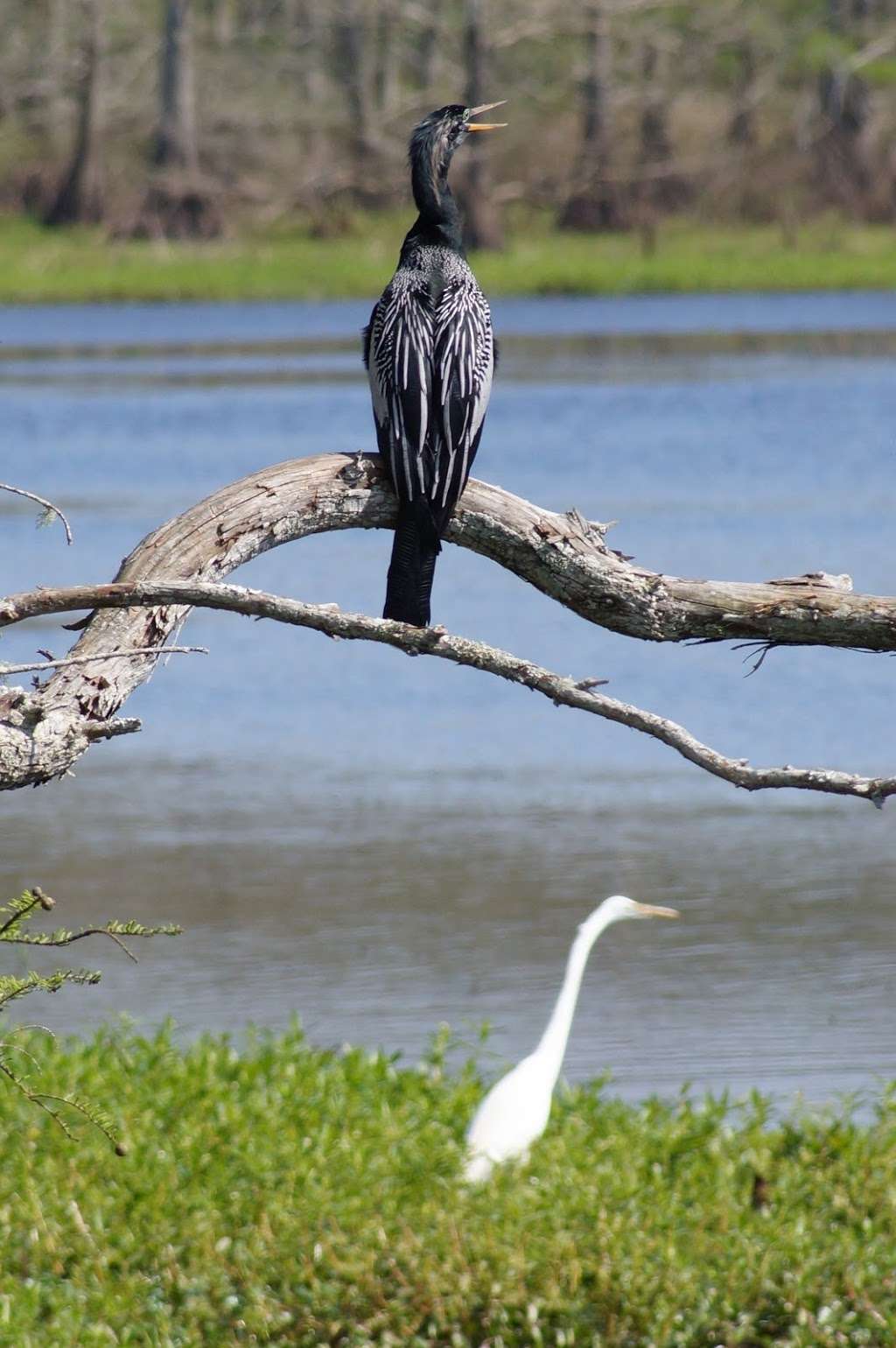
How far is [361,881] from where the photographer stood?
7.77m

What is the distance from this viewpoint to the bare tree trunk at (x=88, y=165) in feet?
111

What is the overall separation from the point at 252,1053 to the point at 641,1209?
4.39 ft

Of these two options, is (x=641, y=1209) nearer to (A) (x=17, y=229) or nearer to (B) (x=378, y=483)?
(B) (x=378, y=483)

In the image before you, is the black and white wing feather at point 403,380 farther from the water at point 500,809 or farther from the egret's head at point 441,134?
the water at point 500,809

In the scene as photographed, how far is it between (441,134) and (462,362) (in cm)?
55

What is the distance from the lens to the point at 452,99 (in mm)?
37625

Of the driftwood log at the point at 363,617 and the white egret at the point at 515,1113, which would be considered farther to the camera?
the white egret at the point at 515,1113

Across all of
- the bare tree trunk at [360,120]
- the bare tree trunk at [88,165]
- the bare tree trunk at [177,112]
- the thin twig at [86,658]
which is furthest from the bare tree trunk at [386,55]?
the thin twig at [86,658]

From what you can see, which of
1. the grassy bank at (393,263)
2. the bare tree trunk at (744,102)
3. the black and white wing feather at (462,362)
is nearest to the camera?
the black and white wing feather at (462,362)

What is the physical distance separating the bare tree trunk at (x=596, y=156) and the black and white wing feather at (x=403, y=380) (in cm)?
2914

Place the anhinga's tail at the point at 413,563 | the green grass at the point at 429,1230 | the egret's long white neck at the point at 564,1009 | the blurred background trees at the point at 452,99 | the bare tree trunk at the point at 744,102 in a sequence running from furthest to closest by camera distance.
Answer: the bare tree trunk at the point at 744,102 < the blurred background trees at the point at 452,99 < the egret's long white neck at the point at 564,1009 < the green grass at the point at 429,1230 < the anhinga's tail at the point at 413,563

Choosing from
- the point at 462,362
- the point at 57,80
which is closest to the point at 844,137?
the point at 57,80

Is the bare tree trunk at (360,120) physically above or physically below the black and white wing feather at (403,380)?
above

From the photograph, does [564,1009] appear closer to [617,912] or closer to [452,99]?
[617,912]
